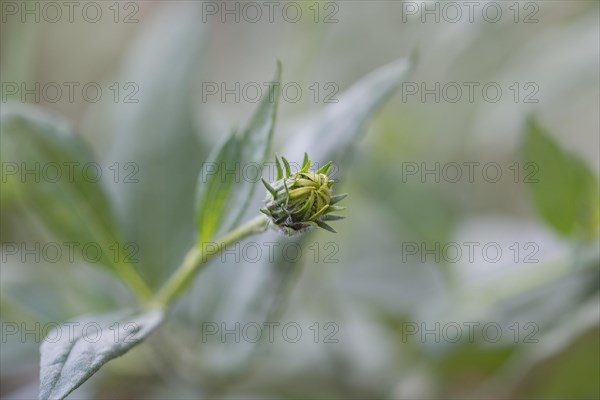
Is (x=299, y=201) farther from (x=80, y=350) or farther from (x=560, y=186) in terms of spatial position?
(x=560, y=186)

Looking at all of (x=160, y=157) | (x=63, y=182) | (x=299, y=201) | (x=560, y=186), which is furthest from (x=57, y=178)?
(x=560, y=186)

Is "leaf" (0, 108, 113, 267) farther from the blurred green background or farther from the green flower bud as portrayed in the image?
the green flower bud

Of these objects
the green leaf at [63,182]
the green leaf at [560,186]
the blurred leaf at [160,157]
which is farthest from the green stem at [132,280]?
the green leaf at [560,186]

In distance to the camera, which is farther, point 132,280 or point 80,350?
point 132,280

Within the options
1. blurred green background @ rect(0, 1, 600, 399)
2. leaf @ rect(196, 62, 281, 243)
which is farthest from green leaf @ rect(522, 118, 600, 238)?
leaf @ rect(196, 62, 281, 243)

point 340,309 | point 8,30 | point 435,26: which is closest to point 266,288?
point 340,309
